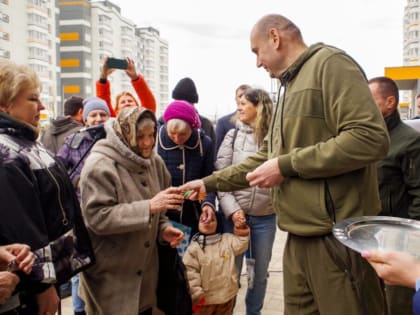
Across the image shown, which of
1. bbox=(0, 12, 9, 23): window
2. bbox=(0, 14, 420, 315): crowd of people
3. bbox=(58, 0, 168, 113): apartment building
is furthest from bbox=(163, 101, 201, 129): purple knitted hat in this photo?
bbox=(58, 0, 168, 113): apartment building

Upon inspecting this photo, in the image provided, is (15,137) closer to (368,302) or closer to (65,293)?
(368,302)

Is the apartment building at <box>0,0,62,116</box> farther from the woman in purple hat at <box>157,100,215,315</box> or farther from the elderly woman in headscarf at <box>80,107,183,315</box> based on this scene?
the elderly woman in headscarf at <box>80,107,183,315</box>

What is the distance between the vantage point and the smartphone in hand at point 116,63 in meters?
4.54

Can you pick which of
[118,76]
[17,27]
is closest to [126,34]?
[118,76]

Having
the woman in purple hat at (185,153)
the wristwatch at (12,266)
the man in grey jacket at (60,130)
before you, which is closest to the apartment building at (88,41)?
the man in grey jacket at (60,130)

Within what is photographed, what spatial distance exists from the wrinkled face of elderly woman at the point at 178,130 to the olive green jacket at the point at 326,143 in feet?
4.66

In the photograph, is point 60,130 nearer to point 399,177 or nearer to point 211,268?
point 211,268

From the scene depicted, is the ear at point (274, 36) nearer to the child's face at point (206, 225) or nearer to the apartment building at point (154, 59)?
the child's face at point (206, 225)

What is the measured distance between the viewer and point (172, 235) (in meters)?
2.89

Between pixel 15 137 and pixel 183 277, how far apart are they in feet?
4.78

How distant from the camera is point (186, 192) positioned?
286cm

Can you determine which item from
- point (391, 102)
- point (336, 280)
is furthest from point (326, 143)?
point (391, 102)

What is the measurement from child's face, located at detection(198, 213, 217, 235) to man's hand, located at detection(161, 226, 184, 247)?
635 millimetres

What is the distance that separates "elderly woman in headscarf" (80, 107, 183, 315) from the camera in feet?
8.52
